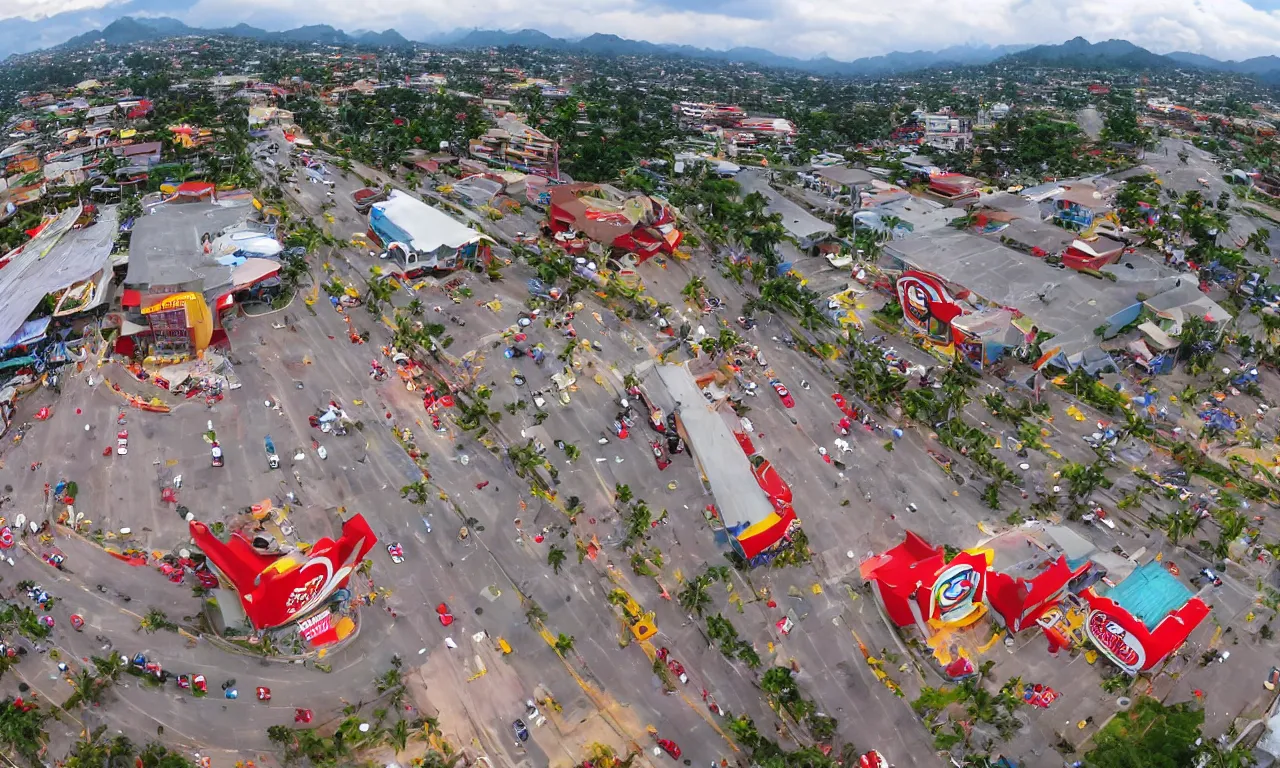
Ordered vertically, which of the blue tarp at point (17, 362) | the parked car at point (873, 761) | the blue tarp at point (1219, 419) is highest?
the blue tarp at point (17, 362)

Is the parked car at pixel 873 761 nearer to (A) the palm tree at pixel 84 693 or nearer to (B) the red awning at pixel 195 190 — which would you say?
(A) the palm tree at pixel 84 693

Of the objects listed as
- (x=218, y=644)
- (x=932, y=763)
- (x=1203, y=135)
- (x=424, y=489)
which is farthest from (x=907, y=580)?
(x=1203, y=135)

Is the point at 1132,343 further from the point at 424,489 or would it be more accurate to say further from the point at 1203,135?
the point at 1203,135

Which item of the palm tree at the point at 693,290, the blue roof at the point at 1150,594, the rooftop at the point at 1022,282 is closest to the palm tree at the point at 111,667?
the blue roof at the point at 1150,594

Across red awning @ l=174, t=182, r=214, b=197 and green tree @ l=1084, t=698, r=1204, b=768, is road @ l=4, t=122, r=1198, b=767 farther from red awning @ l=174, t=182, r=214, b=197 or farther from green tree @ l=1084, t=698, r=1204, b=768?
red awning @ l=174, t=182, r=214, b=197

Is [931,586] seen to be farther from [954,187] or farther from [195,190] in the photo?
[195,190]

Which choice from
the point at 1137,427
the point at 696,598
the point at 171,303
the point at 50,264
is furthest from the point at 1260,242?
the point at 50,264
